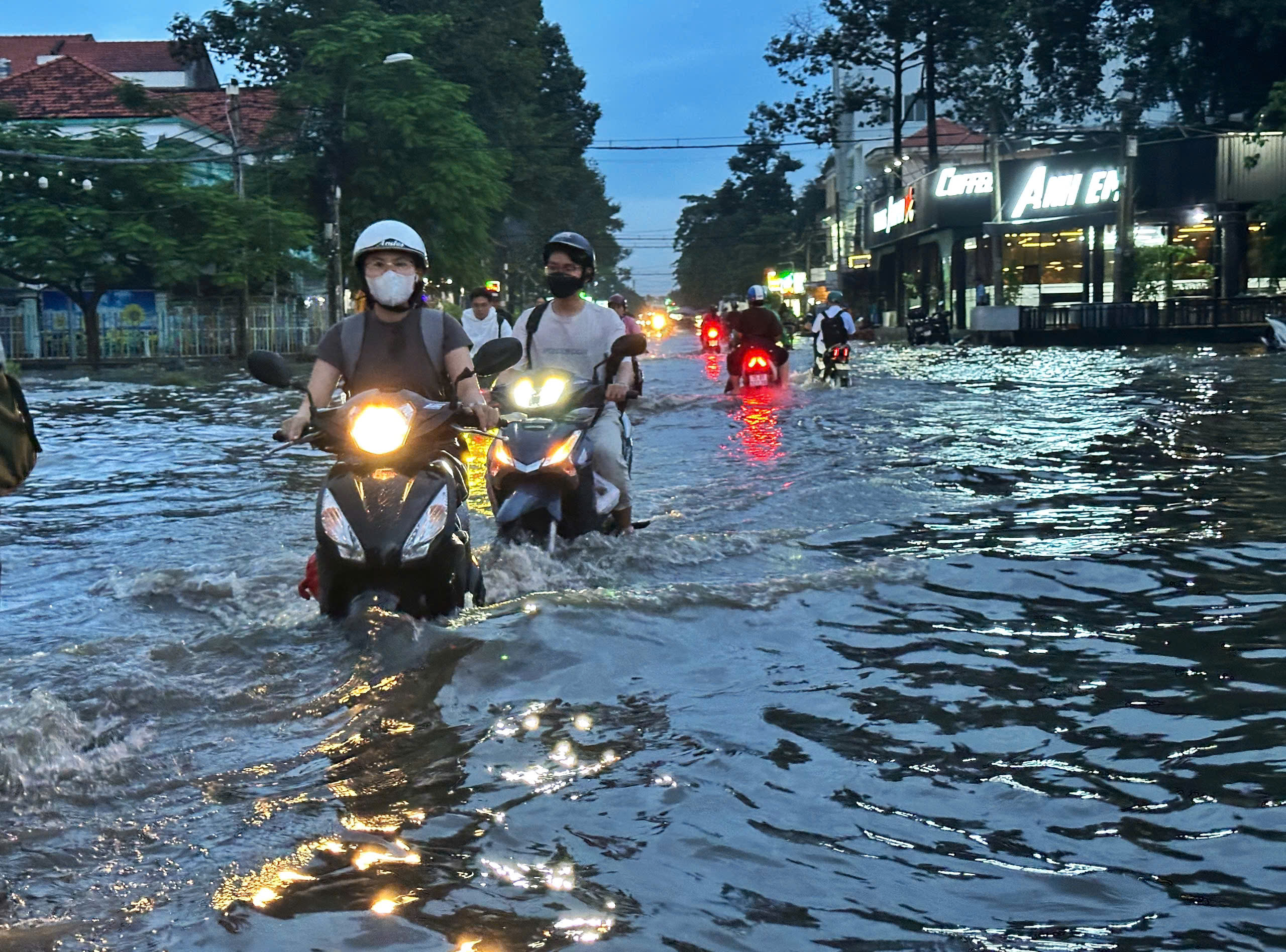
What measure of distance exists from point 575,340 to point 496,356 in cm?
236

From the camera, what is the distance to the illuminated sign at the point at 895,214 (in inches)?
2221

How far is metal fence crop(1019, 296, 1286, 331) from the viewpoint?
40219mm

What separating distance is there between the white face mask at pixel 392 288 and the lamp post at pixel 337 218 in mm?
35299

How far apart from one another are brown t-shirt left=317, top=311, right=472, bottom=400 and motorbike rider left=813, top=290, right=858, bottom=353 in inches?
687

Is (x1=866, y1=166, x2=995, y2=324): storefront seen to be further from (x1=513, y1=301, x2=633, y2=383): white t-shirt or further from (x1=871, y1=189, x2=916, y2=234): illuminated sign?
(x1=513, y1=301, x2=633, y2=383): white t-shirt

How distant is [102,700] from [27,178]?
3702 centimetres

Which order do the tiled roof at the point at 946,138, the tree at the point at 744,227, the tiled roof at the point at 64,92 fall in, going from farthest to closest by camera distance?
the tree at the point at 744,227 < the tiled roof at the point at 946,138 < the tiled roof at the point at 64,92

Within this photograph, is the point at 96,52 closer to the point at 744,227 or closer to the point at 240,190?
the point at 240,190

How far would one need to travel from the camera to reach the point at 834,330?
23109 mm

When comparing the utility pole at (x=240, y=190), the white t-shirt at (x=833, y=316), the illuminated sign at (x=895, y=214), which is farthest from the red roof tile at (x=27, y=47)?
the white t-shirt at (x=833, y=316)

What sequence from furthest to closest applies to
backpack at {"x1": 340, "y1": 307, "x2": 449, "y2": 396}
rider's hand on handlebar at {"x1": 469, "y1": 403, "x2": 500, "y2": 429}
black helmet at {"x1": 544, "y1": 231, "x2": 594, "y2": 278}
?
black helmet at {"x1": 544, "y1": 231, "x2": 594, "y2": 278} < backpack at {"x1": 340, "y1": 307, "x2": 449, "y2": 396} < rider's hand on handlebar at {"x1": 469, "y1": 403, "x2": 500, "y2": 429}

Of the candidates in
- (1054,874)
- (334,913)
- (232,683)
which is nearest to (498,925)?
(334,913)

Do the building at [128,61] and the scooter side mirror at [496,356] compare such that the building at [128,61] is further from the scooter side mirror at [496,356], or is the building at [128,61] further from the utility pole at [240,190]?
the scooter side mirror at [496,356]

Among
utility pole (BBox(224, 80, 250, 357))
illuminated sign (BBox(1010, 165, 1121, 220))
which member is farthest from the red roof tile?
illuminated sign (BBox(1010, 165, 1121, 220))
